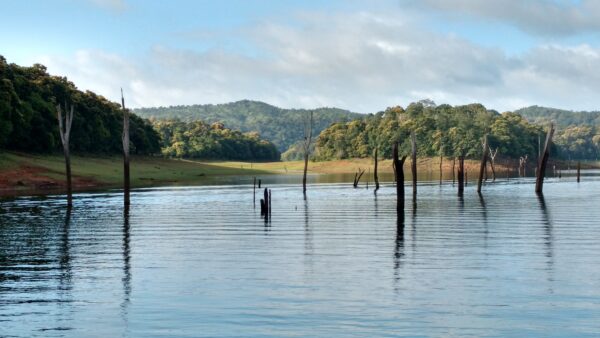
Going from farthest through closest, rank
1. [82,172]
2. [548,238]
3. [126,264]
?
[82,172] < [548,238] < [126,264]

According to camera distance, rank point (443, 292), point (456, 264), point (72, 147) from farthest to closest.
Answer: point (72, 147) → point (456, 264) → point (443, 292)

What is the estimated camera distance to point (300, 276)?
89.9 feet

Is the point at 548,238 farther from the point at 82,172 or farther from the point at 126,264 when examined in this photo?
the point at 82,172

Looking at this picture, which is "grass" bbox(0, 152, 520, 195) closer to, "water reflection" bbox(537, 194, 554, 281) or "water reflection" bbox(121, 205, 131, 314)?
"water reflection" bbox(121, 205, 131, 314)

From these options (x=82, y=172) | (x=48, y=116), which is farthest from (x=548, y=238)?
(x=48, y=116)

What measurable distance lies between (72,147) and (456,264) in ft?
381

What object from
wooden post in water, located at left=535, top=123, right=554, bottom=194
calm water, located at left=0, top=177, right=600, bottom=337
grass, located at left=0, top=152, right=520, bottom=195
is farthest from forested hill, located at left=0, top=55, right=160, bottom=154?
wooden post in water, located at left=535, top=123, right=554, bottom=194

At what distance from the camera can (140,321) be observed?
20484 mm

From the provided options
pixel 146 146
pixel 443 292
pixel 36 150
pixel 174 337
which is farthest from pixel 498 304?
pixel 146 146

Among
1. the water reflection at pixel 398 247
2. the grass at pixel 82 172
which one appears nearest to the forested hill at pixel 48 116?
the grass at pixel 82 172

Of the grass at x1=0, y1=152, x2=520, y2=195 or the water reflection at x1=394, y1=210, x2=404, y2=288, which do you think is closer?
the water reflection at x1=394, y1=210, x2=404, y2=288

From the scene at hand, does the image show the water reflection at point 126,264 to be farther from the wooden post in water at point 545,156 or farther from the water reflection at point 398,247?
the wooden post in water at point 545,156

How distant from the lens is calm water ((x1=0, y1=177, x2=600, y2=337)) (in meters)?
20.0

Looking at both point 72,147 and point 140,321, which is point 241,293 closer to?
point 140,321
